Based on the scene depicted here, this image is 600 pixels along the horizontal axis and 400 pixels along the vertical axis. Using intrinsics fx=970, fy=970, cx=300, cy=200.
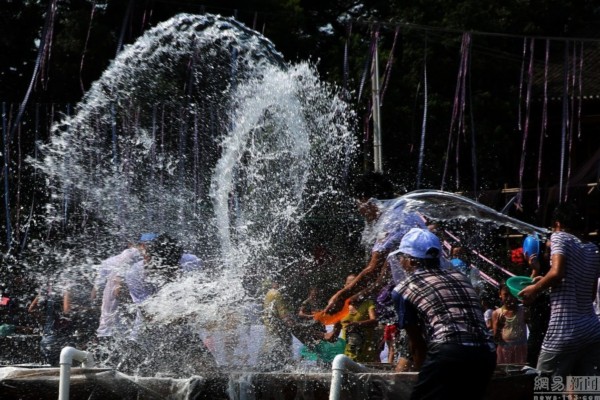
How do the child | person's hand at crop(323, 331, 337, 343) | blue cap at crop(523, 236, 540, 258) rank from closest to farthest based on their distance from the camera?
person's hand at crop(323, 331, 337, 343) < the child < blue cap at crop(523, 236, 540, 258)

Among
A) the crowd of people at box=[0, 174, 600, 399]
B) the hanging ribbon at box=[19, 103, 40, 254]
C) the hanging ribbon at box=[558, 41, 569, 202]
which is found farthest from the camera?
the hanging ribbon at box=[558, 41, 569, 202]

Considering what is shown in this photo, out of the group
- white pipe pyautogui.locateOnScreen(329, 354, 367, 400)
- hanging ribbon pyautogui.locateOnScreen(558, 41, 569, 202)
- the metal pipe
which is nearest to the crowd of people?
white pipe pyautogui.locateOnScreen(329, 354, 367, 400)

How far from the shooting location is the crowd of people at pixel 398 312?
196 inches

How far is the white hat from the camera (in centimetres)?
517

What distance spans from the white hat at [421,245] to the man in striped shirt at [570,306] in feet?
4.23

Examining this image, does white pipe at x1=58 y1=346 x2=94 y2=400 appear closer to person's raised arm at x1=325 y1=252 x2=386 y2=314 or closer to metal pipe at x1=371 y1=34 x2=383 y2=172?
person's raised arm at x1=325 y1=252 x2=386 y2=314

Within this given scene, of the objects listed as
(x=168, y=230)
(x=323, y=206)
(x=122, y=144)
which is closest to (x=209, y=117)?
(x=122, y=144)

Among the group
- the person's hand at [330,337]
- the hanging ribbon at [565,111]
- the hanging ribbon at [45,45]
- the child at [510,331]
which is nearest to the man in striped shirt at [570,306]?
the person's hand at [330,337]

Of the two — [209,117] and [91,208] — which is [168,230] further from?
[209,117]

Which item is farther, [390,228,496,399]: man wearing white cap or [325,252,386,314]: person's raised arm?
[325,252,386,314]: person's raised arm

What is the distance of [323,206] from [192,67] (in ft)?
9.56

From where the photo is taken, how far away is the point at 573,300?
6.34 metres

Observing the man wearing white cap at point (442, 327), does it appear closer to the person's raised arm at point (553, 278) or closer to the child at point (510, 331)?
the person's raised arm at point (553, 278)

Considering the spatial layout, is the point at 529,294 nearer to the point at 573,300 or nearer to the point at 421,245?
the point at 573,300
